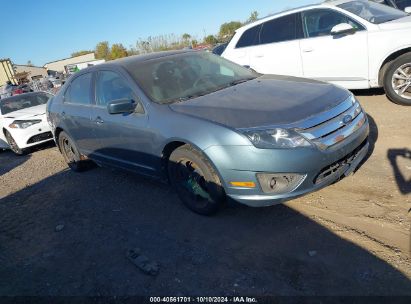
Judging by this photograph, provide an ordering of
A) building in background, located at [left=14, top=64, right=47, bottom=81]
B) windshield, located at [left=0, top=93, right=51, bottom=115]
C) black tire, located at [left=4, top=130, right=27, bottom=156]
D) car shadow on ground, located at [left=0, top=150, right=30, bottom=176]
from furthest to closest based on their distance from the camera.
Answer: building in background, located at [left=14, top=64, right=47, bottom=81]
windshield, located at [left=0, top=93, right=51, bottom=115]
black tire, located at [left=4, top=130, right=27, bottom=156]
car shadow on ground, located at [left=0, top=150, right=30, bottom=176]

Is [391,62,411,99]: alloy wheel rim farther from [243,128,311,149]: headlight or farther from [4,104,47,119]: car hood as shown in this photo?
[4,104,47,119]: car hood

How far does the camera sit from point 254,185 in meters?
3.26

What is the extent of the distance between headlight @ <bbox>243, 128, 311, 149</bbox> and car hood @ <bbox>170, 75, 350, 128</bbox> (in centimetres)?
9

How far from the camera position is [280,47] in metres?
7.18

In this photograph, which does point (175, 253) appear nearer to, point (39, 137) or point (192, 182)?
point (192, 182)

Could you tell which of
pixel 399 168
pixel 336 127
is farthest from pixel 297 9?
pixel 336 127

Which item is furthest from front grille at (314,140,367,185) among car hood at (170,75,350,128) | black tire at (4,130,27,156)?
black tire at (4,130,27,156)

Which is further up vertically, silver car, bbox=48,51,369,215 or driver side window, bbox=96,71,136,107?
driver side window, bbox=96,71,136,107

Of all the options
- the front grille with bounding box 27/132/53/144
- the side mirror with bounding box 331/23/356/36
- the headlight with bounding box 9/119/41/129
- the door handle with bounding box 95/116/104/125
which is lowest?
the front grille with bounding box 27/132/53/144

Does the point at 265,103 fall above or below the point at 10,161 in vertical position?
above

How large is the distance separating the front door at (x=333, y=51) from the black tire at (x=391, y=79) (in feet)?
1.22

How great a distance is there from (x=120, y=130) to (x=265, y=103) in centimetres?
179

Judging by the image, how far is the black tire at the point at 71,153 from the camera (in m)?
5.99

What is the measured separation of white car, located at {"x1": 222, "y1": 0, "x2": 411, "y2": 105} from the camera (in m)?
5.88
